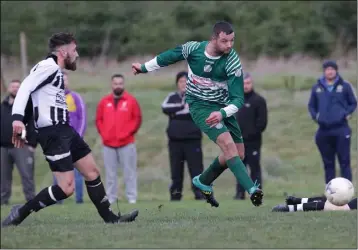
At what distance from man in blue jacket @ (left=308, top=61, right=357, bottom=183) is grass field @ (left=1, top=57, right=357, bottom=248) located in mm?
1279

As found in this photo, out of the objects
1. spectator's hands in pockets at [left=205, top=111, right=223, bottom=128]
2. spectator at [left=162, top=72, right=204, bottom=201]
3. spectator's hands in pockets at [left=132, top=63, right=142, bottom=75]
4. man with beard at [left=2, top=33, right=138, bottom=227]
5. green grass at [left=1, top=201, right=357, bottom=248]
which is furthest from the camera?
spectator at [left=162, top=72, right=204, bottom=201]

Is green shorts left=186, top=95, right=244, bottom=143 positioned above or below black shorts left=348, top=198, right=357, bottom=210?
above

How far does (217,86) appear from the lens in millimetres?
11008

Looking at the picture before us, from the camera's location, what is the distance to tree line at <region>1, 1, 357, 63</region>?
34.0m

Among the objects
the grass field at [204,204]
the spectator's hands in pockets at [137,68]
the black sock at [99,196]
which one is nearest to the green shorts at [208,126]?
the spectator's hands in pockets at [137,68]

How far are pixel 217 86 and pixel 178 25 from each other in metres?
32.7

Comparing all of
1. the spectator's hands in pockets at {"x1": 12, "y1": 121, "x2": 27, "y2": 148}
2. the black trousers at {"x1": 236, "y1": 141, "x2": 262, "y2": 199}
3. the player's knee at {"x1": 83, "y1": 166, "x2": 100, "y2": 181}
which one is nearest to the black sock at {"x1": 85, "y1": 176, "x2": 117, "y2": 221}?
the player's knee at {"x1": 83, "y1": 166, "x2": 100, "y2": 181}

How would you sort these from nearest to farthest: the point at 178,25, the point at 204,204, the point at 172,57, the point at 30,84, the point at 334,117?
the point at 30,84 < the point at 172,57 < the point at 204,204 < the point at 334,117 < the point at 178,25

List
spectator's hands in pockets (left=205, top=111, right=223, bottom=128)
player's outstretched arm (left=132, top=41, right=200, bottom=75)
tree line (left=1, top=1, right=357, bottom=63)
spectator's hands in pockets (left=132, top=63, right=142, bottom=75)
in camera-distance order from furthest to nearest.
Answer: tree line (left=1, top=1, right=357, bottom=63)
spectator's hands in pockets (left=132, top=63, right=142, bottom=75)
player's outstretched arm (left=132, top=41, right=200, bottom=75)
spectator's hands in pockets (left=205, top=111, right=223, bottom=128)

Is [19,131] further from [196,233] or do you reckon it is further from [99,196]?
[196,233]

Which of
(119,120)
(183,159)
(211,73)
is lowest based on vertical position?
(183,159)

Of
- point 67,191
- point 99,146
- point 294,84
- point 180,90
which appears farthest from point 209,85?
point 294,84

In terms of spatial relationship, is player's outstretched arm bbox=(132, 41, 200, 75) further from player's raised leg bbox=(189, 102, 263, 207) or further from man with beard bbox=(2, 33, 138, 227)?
man with beard bbox=(2, 33, 138, 227)

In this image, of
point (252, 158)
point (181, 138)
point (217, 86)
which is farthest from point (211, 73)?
point (252, 158)
